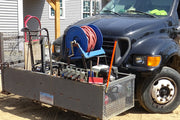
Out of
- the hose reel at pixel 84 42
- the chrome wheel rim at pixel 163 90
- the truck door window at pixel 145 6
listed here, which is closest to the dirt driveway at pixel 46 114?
the chrome wheel rim at pixel 163 90

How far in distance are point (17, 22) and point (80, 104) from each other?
9357 mm

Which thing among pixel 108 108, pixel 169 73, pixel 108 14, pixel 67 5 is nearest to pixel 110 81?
pixel 108 108

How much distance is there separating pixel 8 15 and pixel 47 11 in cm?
430

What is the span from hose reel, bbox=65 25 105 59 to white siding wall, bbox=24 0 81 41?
39.9 feet

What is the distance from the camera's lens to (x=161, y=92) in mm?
4812

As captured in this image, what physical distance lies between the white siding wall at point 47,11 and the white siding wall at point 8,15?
3.53 metres

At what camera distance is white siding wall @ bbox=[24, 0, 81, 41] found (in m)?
16.2

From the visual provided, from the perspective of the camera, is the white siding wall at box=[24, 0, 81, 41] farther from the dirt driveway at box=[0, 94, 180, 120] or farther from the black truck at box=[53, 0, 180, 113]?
the dirt driveway at box=[0, 94, 180, 120]

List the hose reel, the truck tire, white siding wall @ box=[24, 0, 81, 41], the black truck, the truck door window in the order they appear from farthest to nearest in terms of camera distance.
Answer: white siding wall @ box=[24, 0, 81, 41]
the truck door window
the truck tire
the black truck
the hose reel

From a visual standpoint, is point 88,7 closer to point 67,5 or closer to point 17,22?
point 67,5

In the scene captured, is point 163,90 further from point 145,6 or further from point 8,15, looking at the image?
point 8,15

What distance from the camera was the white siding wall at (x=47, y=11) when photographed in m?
16.2

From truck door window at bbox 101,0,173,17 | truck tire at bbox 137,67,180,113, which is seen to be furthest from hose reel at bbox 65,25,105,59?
truck door window at bbox 101,0,173,17

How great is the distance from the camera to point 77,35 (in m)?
4.40
